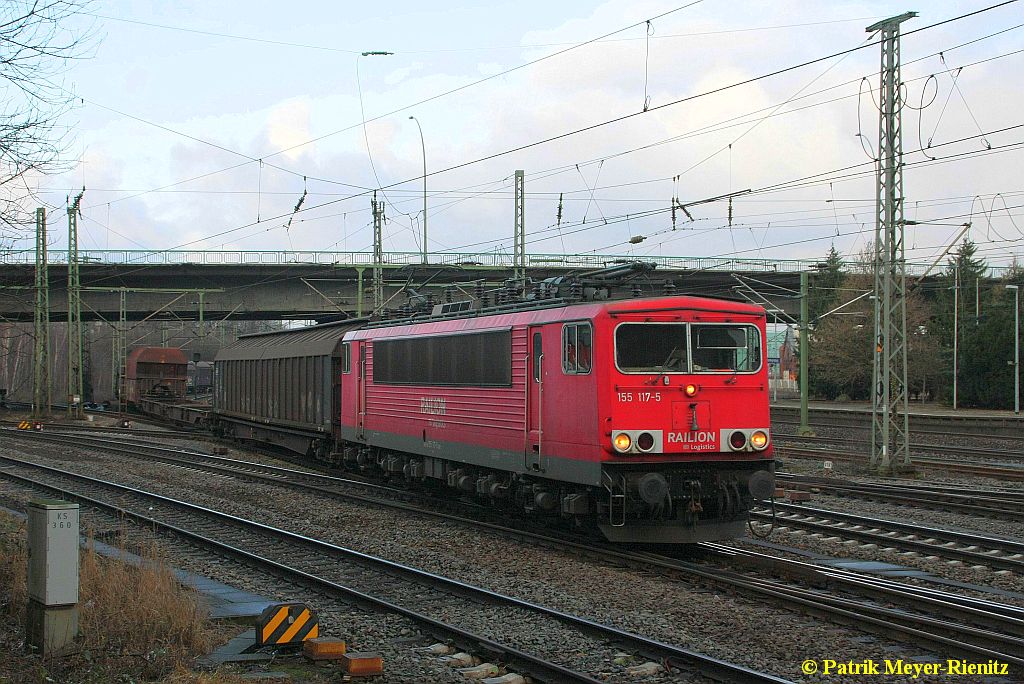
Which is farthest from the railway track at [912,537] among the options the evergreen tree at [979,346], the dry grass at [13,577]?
the evergreen tree at [979,346]

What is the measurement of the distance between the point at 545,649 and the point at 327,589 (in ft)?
11.1

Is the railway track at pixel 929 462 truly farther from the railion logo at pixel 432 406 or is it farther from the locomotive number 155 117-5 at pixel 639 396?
the locomotive number 155 117-5 at pixel 639 396

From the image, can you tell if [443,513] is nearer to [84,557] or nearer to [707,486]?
[707,486]

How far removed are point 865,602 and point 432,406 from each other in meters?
8.93

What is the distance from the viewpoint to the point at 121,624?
29.1 feet

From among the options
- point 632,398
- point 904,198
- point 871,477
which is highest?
point 904,198

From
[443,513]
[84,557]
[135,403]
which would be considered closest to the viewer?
[84,557]

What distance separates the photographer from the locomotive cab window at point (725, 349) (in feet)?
42.4

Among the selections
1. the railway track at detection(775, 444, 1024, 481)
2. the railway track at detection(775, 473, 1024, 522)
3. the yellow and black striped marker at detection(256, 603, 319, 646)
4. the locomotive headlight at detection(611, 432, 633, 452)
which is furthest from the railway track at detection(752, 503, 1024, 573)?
the railway track at detection(775, 444, 1024, 481)

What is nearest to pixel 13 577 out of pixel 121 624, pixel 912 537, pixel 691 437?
pixel 121 624

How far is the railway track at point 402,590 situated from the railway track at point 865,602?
1865 millimetres

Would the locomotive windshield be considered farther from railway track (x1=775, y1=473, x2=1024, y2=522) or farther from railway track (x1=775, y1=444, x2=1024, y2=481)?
railway track (x1=775, y1=444, x2=1024, y2=481)

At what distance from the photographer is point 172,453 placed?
94.3ft

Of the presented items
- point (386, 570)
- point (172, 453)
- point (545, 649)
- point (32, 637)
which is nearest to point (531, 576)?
point (386, 570)
